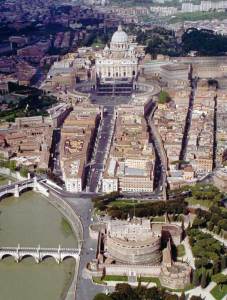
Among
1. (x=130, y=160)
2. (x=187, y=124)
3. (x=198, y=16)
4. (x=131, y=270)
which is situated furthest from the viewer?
(x=198, y=16)

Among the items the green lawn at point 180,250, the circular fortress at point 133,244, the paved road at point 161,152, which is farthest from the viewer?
the paved road at point 161,152

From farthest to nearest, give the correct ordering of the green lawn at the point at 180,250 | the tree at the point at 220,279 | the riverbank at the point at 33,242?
the green lawn at the point at 180,250 → the riverbank at the point at 33,242 → the tree at the point at 220,279

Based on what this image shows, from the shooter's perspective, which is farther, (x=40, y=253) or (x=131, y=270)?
(x=40, y=253)

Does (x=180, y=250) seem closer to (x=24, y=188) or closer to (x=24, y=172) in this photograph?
(x=24, y=188)

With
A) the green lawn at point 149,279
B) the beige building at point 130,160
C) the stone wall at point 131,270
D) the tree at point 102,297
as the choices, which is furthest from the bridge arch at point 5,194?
the tree at point 102,297

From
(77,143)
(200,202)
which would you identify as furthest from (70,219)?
(77,143)

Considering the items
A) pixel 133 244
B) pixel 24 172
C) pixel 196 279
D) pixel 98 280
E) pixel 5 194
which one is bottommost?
pixel 5 194

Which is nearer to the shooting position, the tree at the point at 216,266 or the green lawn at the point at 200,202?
the tree at the point at 216,266

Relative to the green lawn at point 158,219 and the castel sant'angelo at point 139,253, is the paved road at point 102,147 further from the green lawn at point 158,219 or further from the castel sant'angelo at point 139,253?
the castel sant'angelo at point 139,253
